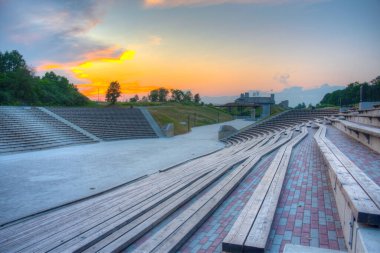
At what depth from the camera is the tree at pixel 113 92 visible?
55.8 meters

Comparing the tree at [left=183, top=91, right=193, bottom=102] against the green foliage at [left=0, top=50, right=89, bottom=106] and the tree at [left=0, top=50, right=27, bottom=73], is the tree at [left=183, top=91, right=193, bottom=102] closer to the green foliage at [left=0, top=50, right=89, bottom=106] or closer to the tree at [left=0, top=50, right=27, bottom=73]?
the green foliage at [left=0, top=50, right=89, bottom=106]

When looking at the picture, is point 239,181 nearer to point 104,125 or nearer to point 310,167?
point 310,167

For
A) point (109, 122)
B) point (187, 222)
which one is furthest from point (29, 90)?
point (187, 222)

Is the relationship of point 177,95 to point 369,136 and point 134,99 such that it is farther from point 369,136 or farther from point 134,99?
point 369,136

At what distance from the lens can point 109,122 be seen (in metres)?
30.0

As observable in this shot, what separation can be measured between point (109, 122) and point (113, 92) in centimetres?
2838

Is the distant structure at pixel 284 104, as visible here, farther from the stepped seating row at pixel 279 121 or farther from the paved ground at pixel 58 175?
the paved ground at pixel 58 175

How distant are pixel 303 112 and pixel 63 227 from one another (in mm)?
25777

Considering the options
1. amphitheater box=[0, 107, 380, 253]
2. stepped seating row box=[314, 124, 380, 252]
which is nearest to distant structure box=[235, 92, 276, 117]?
amphitheater box=[0, 107, 380, 253]

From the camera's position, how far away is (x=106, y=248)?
3.34m

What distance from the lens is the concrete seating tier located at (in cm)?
2692

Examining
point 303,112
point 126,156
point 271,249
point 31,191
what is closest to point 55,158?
point 126,156

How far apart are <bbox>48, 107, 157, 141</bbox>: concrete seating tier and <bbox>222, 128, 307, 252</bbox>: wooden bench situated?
22.5 m

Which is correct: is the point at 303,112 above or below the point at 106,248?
above
